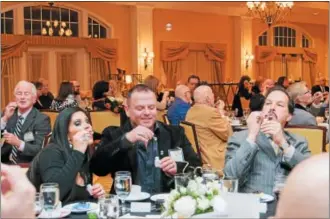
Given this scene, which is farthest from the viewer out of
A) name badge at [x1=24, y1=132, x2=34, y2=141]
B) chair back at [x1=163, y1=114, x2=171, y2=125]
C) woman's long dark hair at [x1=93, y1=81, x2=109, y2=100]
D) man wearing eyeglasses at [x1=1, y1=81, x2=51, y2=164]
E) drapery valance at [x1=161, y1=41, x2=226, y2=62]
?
drapery valance at [x1=161, y1=41, x2=226, y2=62]

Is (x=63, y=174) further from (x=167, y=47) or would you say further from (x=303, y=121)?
(x=167, y=47)

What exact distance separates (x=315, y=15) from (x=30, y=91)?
46.9 ft

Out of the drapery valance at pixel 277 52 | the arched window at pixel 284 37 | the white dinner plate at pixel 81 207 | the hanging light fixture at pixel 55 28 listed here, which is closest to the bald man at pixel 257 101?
the white dinner plate at pixel 81 207

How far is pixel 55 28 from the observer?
39.3 ft

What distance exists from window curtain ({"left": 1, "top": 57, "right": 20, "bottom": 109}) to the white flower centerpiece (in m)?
10.1

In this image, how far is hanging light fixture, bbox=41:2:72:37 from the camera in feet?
38.7

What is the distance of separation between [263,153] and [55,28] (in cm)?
1003

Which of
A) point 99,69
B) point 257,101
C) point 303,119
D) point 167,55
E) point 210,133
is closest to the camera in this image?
point 303,119

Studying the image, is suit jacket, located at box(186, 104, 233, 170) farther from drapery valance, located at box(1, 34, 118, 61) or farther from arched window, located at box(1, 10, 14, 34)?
arched window, located at box(1, 10, 14, 34)

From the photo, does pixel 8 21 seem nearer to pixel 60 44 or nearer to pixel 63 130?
pixel 60 44

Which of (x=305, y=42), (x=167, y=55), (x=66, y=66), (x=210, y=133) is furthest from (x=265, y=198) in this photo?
(x=305, y=42)

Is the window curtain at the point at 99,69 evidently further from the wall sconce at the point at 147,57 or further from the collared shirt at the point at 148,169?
the collared shirt at the point at 148,169

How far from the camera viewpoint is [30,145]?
400cm

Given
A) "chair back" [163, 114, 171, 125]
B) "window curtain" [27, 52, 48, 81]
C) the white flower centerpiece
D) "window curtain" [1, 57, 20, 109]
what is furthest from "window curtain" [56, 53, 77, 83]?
the white flower centerpiece
